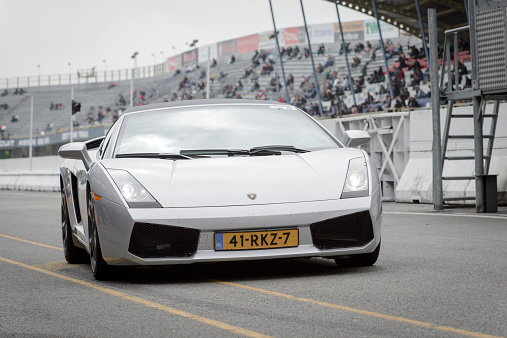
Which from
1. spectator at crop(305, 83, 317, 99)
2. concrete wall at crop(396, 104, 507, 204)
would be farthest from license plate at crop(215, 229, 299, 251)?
spectator at crop(305, 83, 317, 99)

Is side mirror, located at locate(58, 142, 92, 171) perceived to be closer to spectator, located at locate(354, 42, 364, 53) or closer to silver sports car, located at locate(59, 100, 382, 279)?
silver sports car, located at locate(59, 100, 382, 279)

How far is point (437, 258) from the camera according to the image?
268 inches

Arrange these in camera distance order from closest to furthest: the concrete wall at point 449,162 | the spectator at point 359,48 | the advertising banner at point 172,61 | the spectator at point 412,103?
the concrete wall at point 449,162, the spectator at point 412,103, the spectator at point 359,48, the advertising banner at point 172,61

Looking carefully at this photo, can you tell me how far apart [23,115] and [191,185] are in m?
72.2

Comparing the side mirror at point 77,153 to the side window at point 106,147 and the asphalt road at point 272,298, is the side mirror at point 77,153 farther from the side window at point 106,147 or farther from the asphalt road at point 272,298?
the asphalt road at point 272,298

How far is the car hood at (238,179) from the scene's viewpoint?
5.62 meters

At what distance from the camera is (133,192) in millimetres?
5660

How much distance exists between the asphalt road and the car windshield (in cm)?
95

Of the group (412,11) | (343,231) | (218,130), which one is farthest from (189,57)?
(343,231)

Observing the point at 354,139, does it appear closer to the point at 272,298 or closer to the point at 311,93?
the point at 272,298

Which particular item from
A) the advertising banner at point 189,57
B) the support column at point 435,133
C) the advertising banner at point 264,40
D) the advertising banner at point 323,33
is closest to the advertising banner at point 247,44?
the advertising banner at point 264,40

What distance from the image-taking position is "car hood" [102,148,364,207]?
562 centimetres

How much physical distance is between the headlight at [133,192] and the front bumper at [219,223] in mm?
48

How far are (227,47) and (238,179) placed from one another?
3119 inches
